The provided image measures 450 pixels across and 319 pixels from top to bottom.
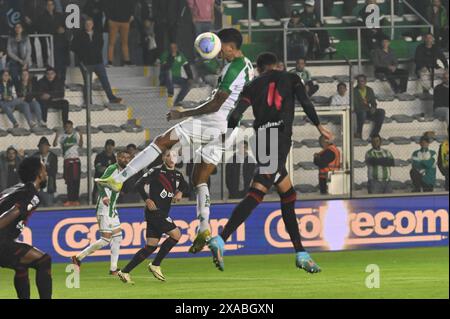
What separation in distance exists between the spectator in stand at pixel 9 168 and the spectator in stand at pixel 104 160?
1.14 meters

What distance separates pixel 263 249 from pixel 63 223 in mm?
3064

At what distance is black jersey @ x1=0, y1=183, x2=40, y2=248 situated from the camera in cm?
1414

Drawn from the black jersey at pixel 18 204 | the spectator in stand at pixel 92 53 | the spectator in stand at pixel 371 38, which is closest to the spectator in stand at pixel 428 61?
the spectator in stand at pixel 371 38

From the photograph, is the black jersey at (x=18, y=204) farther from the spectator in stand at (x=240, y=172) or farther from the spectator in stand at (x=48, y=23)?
the spectator in stand at (x=48, y=23)

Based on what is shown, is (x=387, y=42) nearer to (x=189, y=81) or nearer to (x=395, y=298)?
(x=189, y=81)

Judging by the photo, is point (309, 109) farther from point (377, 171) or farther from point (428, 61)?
point (428, 61)

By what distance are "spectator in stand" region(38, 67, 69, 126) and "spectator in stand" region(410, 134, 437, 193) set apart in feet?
18.5

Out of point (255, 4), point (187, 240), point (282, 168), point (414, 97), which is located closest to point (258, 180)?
point (282, 168)

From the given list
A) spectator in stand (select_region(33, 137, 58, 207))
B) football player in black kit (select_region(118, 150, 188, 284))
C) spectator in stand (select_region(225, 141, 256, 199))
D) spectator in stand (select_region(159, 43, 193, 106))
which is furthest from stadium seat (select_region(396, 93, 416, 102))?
football player in black kit (select_region(118, 150, 188, 284))

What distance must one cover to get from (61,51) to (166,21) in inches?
77.7

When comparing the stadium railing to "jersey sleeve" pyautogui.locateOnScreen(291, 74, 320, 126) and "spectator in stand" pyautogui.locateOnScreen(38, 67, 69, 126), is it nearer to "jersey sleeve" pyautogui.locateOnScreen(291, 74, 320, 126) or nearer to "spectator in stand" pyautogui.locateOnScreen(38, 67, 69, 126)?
"spectator in stand" pyautogui.locateOnScreen(38, 67, 69, 126)

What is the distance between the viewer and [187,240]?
22.1 meters

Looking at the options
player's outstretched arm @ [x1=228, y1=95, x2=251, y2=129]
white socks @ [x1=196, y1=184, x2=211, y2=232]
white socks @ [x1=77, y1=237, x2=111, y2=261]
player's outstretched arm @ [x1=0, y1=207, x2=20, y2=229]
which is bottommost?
white socks @ [x1=77, y1=237, x2=111, y2=261]
